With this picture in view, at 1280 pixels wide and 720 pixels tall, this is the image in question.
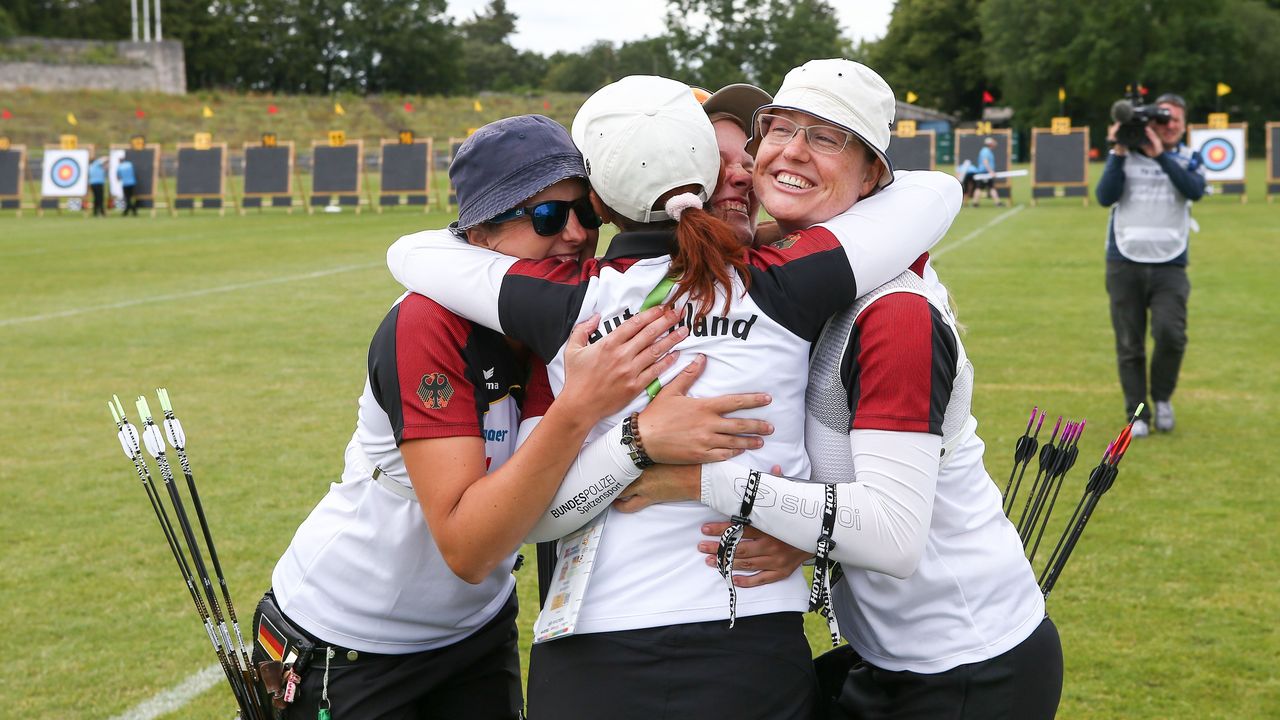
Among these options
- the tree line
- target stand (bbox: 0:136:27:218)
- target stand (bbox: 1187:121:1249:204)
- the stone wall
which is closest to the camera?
target stand (bbox: 1187:121:1249:204)

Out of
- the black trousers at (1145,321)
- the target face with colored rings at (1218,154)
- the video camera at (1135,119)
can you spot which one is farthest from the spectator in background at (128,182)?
the black trousers at (1145,321)

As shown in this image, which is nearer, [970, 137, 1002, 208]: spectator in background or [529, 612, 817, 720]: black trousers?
[529, 612, 817, 720]: black trousers

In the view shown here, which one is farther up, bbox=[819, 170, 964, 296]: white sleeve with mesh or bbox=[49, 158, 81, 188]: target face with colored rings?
bbox=[49, 158, 81, 188]: target face with colored rings

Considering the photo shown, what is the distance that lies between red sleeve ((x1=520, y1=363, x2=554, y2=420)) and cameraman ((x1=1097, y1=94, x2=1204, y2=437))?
21.6 ft

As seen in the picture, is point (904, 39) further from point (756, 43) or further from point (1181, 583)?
point (1181, 583)

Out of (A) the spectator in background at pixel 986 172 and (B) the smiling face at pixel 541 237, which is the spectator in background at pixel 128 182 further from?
(B) the smiling face at pixel 541 237

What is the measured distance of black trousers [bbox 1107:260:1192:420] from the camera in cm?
809

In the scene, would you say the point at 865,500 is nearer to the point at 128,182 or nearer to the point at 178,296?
the point at 178,296

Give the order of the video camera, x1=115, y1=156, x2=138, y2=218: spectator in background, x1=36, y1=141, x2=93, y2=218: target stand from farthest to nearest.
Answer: x1=36, y1=141, x2=93, y2=218: target stand → x1=115, y1=156, x2=138, y2=218: spectator in background → the video camera

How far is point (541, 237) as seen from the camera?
97.0 inches

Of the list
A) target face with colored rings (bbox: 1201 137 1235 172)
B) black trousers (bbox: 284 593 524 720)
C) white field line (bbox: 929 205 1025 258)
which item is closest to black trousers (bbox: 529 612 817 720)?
black trousers (bbox: 284 593 524 720)

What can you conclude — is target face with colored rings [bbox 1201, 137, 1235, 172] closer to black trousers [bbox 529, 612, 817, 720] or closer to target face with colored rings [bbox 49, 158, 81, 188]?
target face with colored rings [bbox 49, 158, 81, 188]

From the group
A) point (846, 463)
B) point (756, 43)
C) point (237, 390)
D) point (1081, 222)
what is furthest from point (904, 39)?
point (846, 463)

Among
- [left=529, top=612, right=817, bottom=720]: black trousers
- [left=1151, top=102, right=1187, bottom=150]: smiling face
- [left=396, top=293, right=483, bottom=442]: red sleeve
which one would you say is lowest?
[left=529, top=612, right=817, bottom=720]: black trousers
